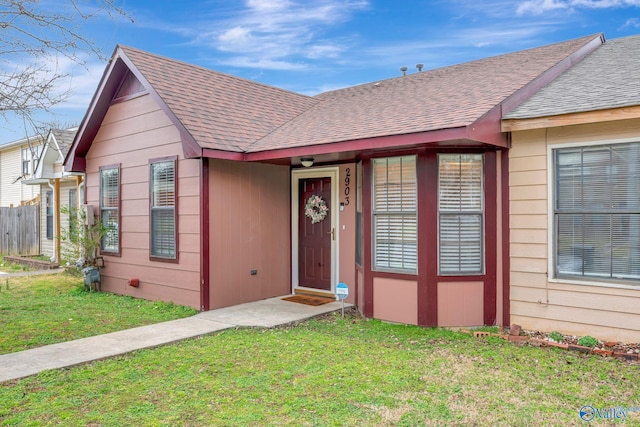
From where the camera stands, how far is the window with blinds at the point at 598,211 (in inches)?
190

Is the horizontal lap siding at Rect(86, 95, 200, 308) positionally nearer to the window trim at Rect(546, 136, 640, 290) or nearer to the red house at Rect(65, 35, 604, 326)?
the red house at Rect(65, 35, 604, 326)

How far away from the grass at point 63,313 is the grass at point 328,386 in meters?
1.38

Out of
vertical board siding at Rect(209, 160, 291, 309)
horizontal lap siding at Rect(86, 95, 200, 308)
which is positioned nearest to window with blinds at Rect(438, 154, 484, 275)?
vertical board siding at Rect(209, 160, 291, 309)

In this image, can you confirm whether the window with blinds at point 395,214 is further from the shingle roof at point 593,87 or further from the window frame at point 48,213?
the window frame at point 48,213

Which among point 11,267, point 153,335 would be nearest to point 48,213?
point 11,267

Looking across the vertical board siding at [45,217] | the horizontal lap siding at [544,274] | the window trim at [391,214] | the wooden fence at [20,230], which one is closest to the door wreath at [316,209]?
the window trim at [391,214]

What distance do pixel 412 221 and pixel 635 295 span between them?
2.50 meters

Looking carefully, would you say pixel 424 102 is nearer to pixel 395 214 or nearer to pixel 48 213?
pixel 395 214

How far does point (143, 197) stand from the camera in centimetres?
788

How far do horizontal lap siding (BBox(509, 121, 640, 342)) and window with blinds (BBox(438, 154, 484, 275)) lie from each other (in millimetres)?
385

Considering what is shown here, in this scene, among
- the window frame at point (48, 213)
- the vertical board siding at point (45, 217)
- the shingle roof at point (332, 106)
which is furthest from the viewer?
the window frame at point (48, 213)

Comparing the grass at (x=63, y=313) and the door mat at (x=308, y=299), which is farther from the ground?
the door mat at (x=308, y=299)

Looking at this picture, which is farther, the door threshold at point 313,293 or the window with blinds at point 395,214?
the door threshold at point 313,293

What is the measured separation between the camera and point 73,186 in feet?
43.6
